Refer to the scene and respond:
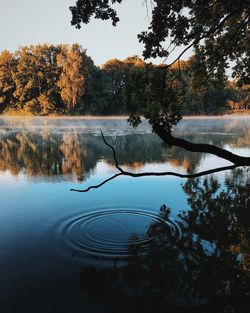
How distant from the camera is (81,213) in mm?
13391

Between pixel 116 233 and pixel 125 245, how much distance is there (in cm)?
101

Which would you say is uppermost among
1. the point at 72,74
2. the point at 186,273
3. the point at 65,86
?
the point at 72,74

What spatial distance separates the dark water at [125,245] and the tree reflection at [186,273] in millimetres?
25

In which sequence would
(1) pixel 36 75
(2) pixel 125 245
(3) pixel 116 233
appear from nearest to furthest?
1. (2) pixel 125 245
2. (3) pixel 116 233
3. (1) pixel 36 75

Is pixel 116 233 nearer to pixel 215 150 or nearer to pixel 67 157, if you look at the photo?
pixel 215 150

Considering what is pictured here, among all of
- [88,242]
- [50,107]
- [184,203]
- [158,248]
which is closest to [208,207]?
[184,203]

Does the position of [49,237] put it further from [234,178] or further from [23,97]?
[23,97]

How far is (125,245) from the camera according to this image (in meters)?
10.2

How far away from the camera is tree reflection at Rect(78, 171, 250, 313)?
7.35 m

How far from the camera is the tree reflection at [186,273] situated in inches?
289

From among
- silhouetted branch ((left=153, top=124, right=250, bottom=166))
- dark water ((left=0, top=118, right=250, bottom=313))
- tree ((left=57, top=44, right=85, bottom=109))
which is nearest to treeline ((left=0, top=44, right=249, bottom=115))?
tree ((left=57, top=44, right=85, bottom=109))

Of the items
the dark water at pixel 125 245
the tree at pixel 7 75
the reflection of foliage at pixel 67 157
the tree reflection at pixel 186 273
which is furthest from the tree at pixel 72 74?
the tree reflection at pixel 186 273

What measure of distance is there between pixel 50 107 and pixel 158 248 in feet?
357

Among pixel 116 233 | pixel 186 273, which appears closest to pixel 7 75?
pixel 116 233
